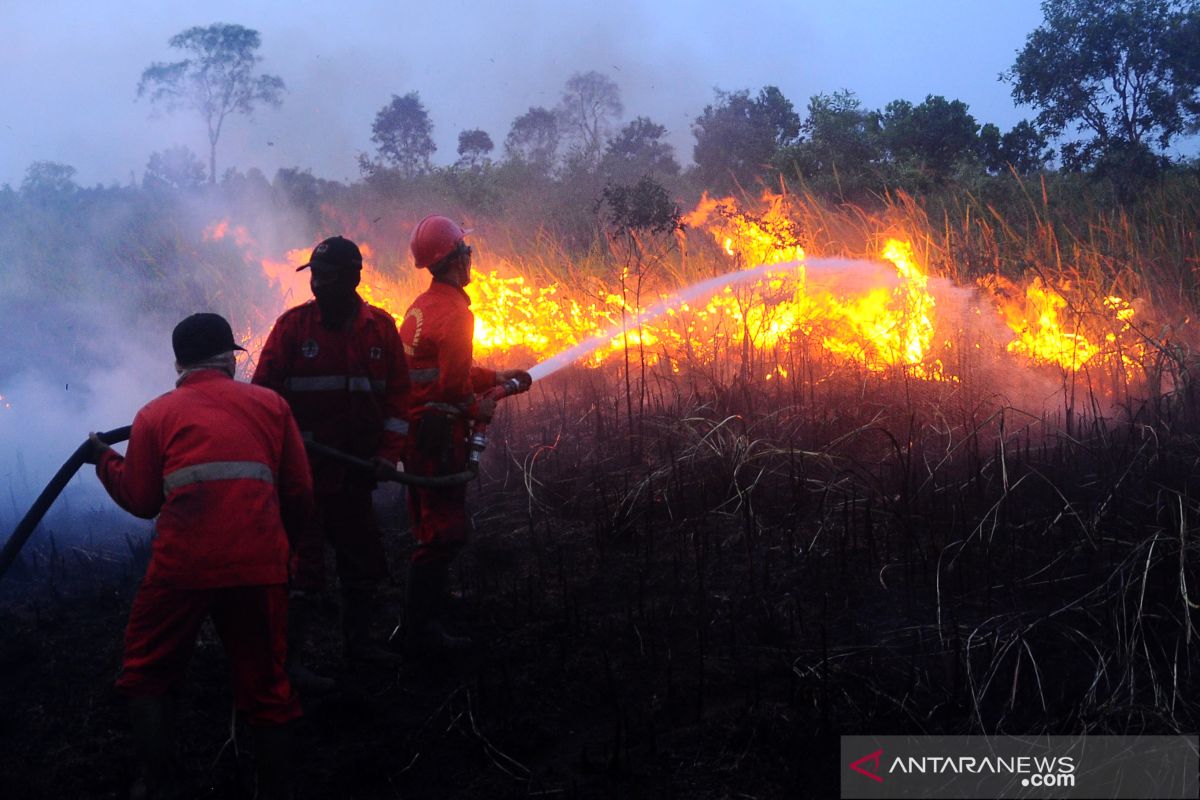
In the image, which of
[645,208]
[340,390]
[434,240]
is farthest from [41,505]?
[645,208]

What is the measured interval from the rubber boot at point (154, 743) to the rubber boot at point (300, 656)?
993 mm

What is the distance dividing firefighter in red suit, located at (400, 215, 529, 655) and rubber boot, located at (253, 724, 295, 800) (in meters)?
1.42

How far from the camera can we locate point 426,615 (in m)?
4.86

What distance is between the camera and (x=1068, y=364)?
7.71 metres

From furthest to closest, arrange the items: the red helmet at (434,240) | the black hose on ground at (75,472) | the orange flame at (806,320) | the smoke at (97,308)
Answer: the smoke at (97,308)
the orange flame at (806,320)
the red helmet at (434,240)
the black hose on ground at (75,472)

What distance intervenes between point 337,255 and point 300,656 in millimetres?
1863

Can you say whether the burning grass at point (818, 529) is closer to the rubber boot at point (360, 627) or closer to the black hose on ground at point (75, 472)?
the rubber boot at point (360, 627)

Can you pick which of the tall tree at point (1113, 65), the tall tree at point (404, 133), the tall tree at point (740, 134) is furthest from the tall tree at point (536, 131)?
the tall tree at point (1113, 65)

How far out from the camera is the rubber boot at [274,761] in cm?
335

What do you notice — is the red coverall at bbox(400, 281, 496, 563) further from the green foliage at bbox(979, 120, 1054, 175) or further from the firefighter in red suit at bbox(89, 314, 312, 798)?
the green foliage at bbox(979, 120, 1054, 175)

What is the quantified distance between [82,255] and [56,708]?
16.0m

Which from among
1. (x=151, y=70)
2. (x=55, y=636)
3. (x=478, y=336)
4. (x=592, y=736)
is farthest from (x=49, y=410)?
(x=151, y=70)

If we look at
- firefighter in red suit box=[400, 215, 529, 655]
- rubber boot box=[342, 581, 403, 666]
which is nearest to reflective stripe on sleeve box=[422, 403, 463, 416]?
firefighter in red suit box=[400, 215, 529, 655]

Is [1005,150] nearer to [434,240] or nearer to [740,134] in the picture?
[740,134]
